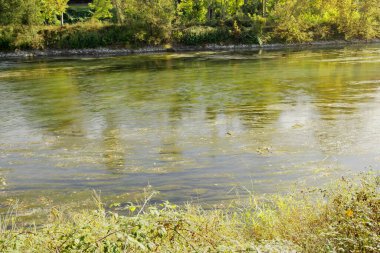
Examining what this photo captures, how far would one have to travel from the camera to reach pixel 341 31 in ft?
174

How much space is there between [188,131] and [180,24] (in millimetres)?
40232

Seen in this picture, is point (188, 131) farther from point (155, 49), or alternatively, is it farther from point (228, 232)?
point (155, 49)

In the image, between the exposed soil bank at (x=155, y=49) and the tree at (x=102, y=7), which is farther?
the tree at (x=102, y=7)

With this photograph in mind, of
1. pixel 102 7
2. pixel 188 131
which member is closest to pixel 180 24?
pixel 102 7

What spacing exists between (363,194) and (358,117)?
9159 millimetres

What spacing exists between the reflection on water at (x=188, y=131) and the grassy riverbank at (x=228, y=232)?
7.49 ft

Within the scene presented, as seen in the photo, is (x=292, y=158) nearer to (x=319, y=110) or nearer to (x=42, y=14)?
(x=319, y=110)

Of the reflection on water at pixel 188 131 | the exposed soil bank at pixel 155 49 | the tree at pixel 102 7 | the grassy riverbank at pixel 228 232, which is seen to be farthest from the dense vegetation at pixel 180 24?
the grassy riverbank at pixel 228 232

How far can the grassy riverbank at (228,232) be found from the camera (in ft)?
16.4

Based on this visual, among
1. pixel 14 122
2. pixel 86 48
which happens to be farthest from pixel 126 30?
pixel 14 122

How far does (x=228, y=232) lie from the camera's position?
6113 millimetres

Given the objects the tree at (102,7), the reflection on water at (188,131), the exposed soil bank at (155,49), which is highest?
the tree at (102,7)

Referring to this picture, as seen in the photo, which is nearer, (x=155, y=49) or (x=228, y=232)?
(x=228, y=232)

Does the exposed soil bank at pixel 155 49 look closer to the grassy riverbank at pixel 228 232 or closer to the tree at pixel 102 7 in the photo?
the tree at pixel 102 7
